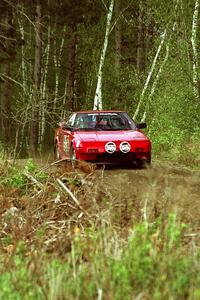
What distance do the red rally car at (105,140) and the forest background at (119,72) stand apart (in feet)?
2.00

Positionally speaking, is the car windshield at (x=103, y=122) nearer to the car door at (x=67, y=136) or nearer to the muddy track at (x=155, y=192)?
the car door at (x=67, y=136)

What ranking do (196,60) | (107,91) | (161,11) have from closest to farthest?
(196,60) < (161,11) < (107,91)

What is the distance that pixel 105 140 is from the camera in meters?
13.4

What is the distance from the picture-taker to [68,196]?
8758 millimetres

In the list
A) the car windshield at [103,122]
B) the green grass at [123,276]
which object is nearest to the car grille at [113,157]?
the car windshield at [103,122]

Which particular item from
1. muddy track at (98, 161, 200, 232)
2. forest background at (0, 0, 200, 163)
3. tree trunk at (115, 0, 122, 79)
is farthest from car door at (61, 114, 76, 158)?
tree trunk at (115, 0, 122, 79)

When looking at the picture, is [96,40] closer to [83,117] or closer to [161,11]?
[161,11]

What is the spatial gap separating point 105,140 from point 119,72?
1760 centimetres

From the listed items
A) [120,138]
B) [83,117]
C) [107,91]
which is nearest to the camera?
[120,138]

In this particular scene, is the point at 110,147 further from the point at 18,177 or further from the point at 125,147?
the point at 18,177

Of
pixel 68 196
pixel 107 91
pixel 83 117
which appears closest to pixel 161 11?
pixel 107 91

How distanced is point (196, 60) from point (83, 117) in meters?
7.73

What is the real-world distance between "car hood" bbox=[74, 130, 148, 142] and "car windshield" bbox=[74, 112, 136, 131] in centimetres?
45

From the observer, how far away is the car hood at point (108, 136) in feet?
44.1
